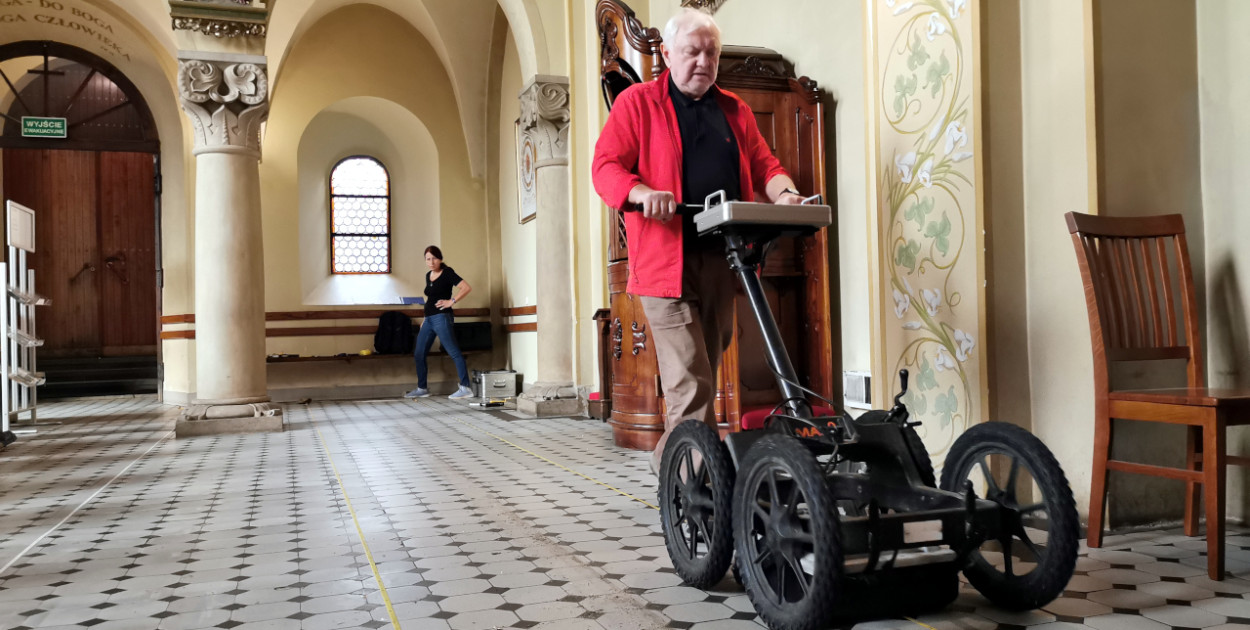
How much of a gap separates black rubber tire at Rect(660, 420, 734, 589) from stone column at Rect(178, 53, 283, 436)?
5.70m

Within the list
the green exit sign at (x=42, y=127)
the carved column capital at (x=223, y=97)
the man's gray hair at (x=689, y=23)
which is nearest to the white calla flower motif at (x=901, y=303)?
the man's gray hair at (x=689, y=23)

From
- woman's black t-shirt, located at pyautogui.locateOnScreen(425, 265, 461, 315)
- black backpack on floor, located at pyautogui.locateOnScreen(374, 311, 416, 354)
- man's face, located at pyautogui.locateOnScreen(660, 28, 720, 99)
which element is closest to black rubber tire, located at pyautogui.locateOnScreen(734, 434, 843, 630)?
man's face, located at pyautogui.locateOnScreen(660, 28, 720, 99)

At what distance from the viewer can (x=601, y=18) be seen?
558 cm

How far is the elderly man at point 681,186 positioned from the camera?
2510 millimetres

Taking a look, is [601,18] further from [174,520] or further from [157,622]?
[157,622]

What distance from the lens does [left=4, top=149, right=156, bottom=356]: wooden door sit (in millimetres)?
15125

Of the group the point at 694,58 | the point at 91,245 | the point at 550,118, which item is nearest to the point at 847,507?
the point at 694,58

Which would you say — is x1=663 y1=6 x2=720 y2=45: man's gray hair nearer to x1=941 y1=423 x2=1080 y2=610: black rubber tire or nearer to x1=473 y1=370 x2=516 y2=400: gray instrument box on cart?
x1=941 y1=423 x2=1080 y2=610: black rubber tire

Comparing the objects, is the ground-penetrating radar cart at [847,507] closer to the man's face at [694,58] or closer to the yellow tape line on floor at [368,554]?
the man's face at [694,58]

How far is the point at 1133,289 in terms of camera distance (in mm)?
2953

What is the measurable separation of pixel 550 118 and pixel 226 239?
2942 millimetres

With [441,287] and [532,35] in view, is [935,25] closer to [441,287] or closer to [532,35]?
[532,35]

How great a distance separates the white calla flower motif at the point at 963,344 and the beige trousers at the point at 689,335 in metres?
1.11

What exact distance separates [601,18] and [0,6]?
8.77 meters
